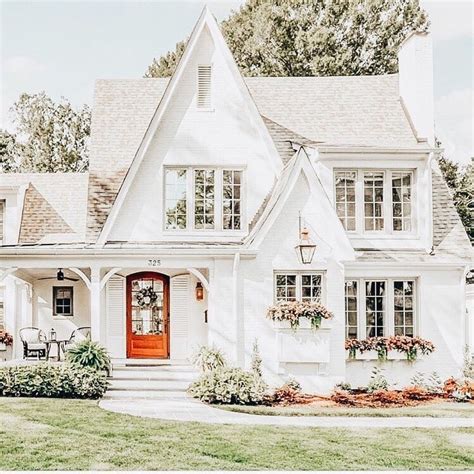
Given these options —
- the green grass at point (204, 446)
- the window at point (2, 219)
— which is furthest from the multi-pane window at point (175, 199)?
the green grass at point (204, 446)

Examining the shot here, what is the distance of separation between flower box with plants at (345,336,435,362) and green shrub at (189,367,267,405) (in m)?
2.93

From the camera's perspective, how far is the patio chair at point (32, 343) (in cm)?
2103

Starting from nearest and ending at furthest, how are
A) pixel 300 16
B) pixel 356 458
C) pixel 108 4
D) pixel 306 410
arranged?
pixel 356 458 → pixel 306 410 → pixel 108 4 → pixel 300 16

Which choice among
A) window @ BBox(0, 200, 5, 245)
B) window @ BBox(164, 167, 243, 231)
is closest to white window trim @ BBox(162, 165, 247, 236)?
window @ BBox(164, 167, 243, 231)

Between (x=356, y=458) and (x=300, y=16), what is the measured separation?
2696 cm

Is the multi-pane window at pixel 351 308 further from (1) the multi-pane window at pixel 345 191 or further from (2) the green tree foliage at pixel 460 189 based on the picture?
(2) the green tree foliage at pixel 460 189

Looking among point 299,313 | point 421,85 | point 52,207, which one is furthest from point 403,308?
point 52,207

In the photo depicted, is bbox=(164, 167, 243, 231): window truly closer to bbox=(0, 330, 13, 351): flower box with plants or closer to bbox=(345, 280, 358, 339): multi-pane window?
bbox=(345, 280, 358, 339): multi-pane window

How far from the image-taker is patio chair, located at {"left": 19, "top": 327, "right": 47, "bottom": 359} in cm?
2103

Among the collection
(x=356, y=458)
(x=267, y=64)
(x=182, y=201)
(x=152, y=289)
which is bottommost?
(x=356, y=458)

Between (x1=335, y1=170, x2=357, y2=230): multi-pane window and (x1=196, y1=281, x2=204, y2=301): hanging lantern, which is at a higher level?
(x1=335, y1=170, x2=357, y2=230): multi-pane window

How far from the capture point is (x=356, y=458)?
12055mm

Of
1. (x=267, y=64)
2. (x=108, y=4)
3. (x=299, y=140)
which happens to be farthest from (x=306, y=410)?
(x=267, y=64)

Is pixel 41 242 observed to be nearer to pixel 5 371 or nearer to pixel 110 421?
pixel 5 371
